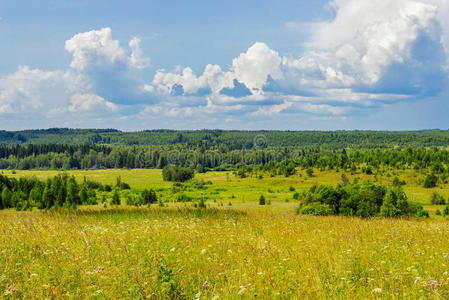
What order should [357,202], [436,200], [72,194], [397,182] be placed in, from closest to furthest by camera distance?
[357,202] < [72,194] < [436,200] < [397,182]

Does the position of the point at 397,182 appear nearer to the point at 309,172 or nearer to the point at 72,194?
the point at 309,172

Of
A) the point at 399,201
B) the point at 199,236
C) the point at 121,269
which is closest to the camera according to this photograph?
the point at 121,269

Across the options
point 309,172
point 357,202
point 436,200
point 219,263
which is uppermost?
point 219,263

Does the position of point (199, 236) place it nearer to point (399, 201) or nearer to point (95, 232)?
point (95, 232)

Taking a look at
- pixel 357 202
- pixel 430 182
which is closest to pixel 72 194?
pixel 357 202

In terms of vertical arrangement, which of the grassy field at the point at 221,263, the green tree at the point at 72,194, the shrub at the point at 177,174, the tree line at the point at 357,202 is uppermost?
the grassy field at the point at 221,263

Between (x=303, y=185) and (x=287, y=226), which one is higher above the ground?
(x=287, y=226)

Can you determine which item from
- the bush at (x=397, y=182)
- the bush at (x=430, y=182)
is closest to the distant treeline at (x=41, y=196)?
the bush at (x=397, y=182)

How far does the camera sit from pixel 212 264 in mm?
6625

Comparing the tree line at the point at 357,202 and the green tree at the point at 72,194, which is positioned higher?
the tree line at the point at 357,202

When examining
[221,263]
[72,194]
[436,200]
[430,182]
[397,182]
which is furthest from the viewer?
[397,182]

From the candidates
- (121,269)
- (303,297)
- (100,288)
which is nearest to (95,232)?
(121,269)

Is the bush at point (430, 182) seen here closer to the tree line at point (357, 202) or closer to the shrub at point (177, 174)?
the tree line at point (357, 202)

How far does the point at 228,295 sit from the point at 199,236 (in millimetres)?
4026
